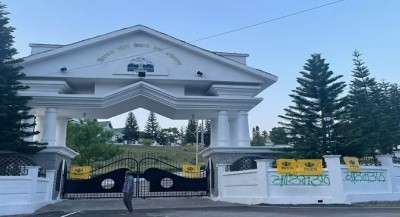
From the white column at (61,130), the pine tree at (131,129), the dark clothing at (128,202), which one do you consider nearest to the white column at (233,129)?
the dark clothing at (128,202)

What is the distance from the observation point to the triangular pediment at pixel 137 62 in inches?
648

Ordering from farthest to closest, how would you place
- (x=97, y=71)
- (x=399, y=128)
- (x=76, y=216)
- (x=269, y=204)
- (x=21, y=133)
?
(x=399, y=128) < (x=97, y=71) < (x=21, y=133) < (x=269, y=204) < (x=76, y=216)

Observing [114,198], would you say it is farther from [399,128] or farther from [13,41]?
[399,128]

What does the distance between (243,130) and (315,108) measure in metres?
5.36

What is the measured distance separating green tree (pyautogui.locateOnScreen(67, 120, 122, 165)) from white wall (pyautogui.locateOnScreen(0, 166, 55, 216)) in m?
19.5

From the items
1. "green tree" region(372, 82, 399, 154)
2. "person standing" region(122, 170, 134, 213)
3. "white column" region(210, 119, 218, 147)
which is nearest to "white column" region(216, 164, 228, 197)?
"white column" region(210, 119, 218, 147)

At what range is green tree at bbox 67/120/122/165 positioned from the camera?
3194 cm

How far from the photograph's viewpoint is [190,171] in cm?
1706

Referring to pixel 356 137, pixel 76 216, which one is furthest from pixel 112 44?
pixel 356 137

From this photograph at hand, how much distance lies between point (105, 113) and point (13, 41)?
5.43 metres

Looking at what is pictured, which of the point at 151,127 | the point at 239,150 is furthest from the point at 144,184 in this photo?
the point at 151,127

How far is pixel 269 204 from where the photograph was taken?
12.7m

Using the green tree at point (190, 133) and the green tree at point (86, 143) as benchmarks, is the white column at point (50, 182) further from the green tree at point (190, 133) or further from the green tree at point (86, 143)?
the green tree at point (190, 133)

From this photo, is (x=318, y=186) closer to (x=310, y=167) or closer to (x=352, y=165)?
(x=310, y=167)
